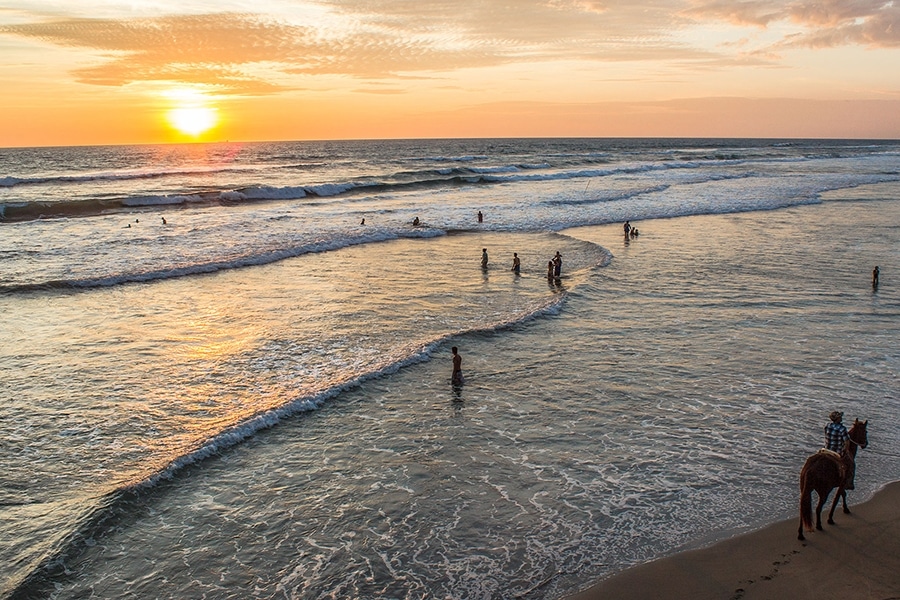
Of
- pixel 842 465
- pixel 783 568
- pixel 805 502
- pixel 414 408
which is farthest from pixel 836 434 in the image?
pixel 414 408

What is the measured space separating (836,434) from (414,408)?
7.27 metres

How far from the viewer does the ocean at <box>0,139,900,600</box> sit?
8.58 m

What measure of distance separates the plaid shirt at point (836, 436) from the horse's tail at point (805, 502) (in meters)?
1.02

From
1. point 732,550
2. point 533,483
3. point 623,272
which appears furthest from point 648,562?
point 623,272

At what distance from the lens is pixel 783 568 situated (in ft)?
25.6

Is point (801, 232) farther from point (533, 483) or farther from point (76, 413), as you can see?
point (76, 413)

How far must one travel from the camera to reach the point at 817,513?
8586mm

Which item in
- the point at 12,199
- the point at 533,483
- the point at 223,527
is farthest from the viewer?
the point at 12,199

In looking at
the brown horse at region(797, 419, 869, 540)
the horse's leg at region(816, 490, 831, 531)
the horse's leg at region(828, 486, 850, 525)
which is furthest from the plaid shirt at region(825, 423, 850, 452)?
the horse's leg at region(816, 490, 831, 531)

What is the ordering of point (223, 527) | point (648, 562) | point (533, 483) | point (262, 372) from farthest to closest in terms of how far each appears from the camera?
point (262, 372) < point (533, 483) < point (223, 527) < point (648, 562)

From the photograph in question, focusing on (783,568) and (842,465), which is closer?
(783,568)

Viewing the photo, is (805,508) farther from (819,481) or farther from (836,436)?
(836,436)

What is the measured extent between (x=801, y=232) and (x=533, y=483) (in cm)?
2961

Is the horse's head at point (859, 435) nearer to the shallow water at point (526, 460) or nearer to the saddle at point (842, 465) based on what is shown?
the saddle at point (842, 465)
